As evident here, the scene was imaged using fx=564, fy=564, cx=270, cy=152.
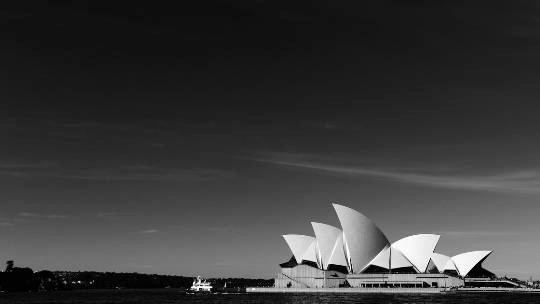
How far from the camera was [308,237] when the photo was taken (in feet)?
488

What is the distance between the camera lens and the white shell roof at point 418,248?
131 metres

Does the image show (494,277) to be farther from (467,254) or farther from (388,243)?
Answer: (388,243)

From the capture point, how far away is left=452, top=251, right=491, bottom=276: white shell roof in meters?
139

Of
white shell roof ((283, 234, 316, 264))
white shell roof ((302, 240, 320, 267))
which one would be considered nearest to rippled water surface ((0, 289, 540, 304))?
white shell roof ((302, 240, 320, 267))

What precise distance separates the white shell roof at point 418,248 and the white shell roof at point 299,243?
2319cm

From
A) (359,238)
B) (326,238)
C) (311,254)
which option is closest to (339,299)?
(359,238)

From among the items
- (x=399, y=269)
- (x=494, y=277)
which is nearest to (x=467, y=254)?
(x=494, y=277)

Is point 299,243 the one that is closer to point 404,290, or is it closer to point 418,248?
point 404,290

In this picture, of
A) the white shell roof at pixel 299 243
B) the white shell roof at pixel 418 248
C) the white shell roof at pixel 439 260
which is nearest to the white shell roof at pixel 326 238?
the white shell roof at pixel 299 243

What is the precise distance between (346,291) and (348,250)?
987 centimetres

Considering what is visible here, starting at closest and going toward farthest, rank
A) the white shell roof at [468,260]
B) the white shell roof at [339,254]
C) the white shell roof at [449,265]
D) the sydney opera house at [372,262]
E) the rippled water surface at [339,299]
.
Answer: the rippled water surface at [339,299], the sydney opera house at [372,262], the white shell roof at [339,254], the white shell roof at [468,260], the white shell roof at [449,265]

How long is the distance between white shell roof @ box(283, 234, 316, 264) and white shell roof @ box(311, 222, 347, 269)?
28.5 feet

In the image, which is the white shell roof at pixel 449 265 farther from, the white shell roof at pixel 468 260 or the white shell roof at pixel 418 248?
the white shell roof at pixel 418 248

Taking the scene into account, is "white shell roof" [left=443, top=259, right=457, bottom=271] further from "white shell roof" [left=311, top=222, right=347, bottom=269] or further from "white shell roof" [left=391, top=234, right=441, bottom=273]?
"white shell roof" [left=311, top=222, right=347, bottom=269]
